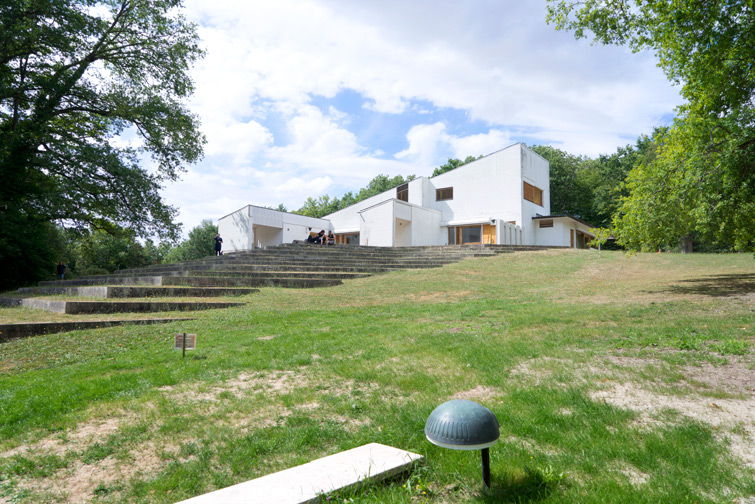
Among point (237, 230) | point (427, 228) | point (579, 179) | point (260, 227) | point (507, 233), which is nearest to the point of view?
point (507, 233)

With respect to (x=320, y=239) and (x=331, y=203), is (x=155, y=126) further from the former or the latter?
(x=331, y=203)

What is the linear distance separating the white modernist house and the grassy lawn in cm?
2598

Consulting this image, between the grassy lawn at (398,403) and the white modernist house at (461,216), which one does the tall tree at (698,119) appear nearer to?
the grassy lawn at (398,403)

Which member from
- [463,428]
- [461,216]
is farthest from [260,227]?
[463,428]

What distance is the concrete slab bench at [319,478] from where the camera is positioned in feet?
7.66

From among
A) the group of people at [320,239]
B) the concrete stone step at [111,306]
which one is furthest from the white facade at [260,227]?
the concrete stone step at [111,306]

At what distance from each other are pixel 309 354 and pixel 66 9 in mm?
17857

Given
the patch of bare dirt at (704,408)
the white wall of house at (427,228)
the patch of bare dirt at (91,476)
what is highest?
the white wall of house at (427,228)

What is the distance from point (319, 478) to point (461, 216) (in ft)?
123

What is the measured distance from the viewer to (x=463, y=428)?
2330 millimetres

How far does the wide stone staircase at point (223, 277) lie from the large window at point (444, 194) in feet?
37.6

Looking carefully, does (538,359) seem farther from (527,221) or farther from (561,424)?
(527,221)

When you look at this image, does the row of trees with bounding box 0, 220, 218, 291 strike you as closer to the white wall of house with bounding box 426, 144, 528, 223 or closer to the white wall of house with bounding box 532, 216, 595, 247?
the white wall of house with bounding box 426, 144, 528, 223

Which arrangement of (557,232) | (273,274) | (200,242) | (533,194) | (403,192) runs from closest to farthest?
(273,274), (557,232), (533,194), (403,192), (200,242)
